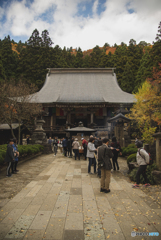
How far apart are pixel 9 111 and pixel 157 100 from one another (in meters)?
12.9

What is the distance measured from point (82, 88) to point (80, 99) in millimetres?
4108

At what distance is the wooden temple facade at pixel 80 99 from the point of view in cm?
2169

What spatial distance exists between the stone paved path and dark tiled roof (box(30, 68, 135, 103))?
16.9 metres

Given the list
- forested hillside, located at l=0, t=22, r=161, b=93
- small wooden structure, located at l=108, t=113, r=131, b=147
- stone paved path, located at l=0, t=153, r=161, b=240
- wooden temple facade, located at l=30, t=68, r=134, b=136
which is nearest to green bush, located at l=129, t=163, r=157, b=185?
stone paved path, located at l=0, t=153, r=161, b=240

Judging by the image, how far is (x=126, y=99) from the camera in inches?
891

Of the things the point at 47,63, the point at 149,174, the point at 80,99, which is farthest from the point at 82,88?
the point at 149,174

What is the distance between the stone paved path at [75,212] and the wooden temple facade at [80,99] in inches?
549

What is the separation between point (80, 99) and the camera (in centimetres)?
2230

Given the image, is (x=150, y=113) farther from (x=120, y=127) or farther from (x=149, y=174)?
(x=149, y=174)

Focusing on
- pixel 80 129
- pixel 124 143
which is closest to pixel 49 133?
pixel 80 129

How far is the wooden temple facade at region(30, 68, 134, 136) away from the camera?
21.7 metres

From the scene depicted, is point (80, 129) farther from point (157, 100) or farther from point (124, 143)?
point (157, 100)

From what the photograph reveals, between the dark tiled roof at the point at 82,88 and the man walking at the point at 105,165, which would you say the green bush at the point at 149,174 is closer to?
the man walking at the point at 105,165

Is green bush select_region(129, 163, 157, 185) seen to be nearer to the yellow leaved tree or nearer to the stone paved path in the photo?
the stone paved path
